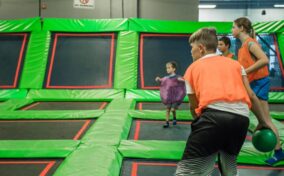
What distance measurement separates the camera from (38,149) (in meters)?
2.58

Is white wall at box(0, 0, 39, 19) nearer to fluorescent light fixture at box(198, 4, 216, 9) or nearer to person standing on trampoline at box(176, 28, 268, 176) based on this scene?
person standing on trampoline at box(176, 28, 268, 176)

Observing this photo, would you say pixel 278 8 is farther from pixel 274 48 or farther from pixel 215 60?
pixel 215 60

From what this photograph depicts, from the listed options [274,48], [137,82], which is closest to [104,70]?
[137,82]

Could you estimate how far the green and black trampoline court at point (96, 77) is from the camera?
3459 mm

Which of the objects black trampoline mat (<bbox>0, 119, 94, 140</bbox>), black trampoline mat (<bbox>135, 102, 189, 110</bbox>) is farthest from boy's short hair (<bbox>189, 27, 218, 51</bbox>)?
black trampoline mat (<bbox>135, 102, 189, 110</bbox>)

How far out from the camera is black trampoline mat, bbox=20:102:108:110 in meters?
4.60

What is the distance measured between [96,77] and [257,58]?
3.58 meters

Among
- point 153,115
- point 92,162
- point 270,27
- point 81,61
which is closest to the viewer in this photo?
point 92,162

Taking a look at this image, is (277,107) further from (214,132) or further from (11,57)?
(11,57)

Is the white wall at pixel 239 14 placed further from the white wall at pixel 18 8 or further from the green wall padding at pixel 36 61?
the green wall padding at pixel 36 61

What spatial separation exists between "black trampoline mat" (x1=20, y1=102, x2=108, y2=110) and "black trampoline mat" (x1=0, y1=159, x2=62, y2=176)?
2.11 m

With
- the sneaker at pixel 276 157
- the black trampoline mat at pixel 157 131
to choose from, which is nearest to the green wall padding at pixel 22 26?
the black trampoline mat at pixel 157 131

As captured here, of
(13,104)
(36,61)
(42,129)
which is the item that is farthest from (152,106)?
(36,61)

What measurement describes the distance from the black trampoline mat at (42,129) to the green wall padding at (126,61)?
1.69 m
